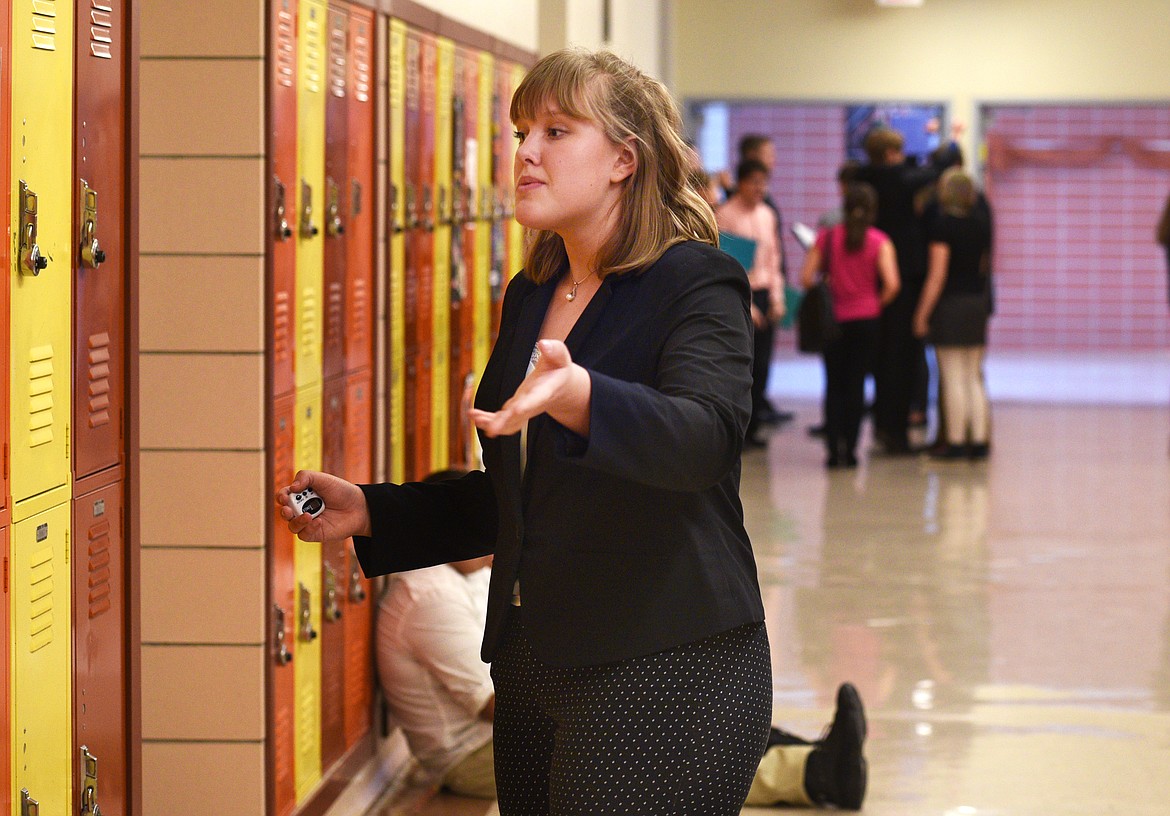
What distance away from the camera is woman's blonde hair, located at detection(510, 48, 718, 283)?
5.47 feet

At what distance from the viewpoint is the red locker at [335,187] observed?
3273mm

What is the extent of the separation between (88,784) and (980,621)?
3782 mm

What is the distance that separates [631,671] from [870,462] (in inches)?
288

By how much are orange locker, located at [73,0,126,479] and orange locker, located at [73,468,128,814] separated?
58 millimetres

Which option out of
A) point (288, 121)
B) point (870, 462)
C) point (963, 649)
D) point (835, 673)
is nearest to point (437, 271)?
point (288, 121)

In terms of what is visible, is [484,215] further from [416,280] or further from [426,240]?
[416,280]

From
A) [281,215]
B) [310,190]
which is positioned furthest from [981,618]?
[281,215]

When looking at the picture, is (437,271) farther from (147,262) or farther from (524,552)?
(524,552)

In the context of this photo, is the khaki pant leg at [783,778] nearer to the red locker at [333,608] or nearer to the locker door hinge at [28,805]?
the red locker at [333,608]

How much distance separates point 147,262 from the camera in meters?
2.93

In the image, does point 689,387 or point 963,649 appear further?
point 963,649

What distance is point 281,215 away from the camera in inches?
116

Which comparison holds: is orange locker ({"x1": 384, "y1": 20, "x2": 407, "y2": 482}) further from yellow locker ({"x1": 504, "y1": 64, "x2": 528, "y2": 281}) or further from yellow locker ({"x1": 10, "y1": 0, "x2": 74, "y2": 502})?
yellow locker ({"x1": 10, "y1": 0, "x2": 74, "y2": 502})

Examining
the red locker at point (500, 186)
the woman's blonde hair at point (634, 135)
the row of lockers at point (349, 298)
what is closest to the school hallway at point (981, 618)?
the row of lockers at point (349, 298)
